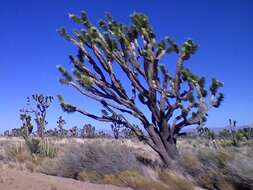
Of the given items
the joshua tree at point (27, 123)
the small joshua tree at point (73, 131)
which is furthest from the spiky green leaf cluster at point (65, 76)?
the small joshua tree at point (73, 131)

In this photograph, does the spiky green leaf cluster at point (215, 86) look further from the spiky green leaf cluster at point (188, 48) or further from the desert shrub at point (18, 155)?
the desert shrub at point (18, 155)

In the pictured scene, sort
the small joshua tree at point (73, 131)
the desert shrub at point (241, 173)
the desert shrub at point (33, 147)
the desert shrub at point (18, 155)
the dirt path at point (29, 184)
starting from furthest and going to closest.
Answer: the small joshua tree at point (73, 131) → the desert shrub at point (33, 147) → the desert shrub at point (18, 155) → the desert shrub at point (241, 173) → the dirt path at point (29, 184)

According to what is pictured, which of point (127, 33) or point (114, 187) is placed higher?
point (127, 33)

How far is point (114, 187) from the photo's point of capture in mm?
8750

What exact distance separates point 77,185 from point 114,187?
88 centimetres

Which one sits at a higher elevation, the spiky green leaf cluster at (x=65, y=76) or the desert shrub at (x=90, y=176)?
the spiky green leaf cluster at (x=65, y=76)

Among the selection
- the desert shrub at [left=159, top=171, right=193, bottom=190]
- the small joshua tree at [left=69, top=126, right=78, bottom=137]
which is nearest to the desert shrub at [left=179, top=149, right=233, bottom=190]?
the desert shrub at [left=159, top=171, right=193, bottom=190]

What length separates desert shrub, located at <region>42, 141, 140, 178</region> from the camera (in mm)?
10211

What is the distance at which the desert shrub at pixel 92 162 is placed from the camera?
402 inches

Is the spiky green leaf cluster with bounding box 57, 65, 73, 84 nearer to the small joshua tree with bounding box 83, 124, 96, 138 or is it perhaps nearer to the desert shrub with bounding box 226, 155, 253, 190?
the desert shrub with bounding box 226, 155, 253, 190

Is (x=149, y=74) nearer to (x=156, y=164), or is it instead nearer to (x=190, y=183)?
(x=156, y=164)

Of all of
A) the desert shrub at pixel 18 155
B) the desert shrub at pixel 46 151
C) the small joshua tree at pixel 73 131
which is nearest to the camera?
the desert shrub at pixel 18 155

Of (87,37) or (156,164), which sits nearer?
(156,164)

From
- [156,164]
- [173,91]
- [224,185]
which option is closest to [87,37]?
[173,91]
